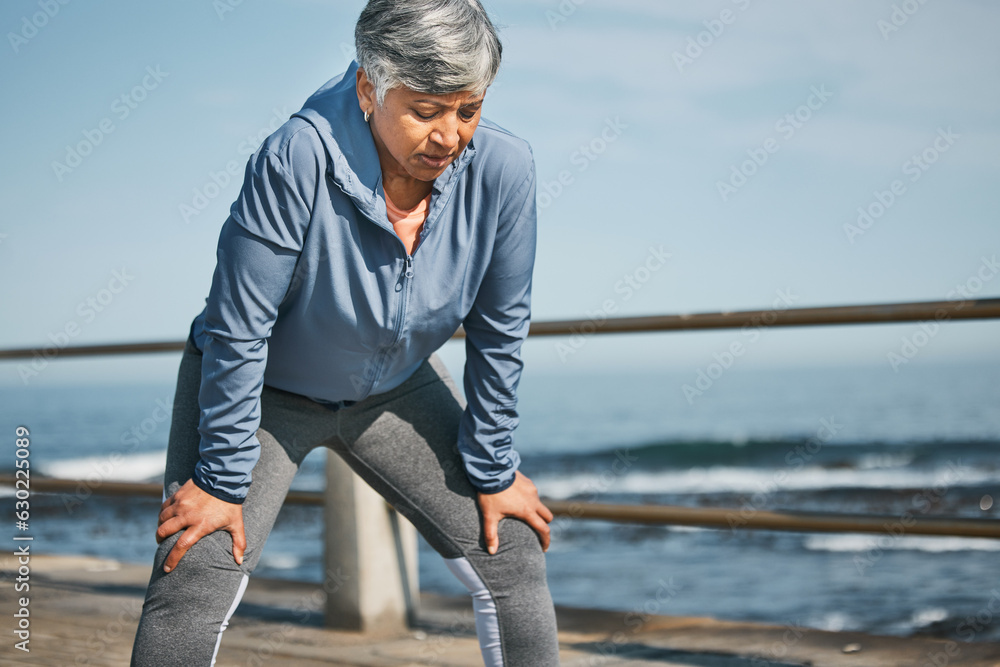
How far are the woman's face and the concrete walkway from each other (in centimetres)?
152

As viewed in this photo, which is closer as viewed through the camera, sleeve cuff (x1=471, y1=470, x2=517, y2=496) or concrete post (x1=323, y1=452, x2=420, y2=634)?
sleeve cuff (x1=471, y1=470, x2=517, y2=496)

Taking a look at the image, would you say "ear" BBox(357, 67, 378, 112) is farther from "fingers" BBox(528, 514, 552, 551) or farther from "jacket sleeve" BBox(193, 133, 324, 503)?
"fingers" BBox(528, 514, 552, 551)

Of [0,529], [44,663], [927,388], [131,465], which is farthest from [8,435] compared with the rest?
[927,388]

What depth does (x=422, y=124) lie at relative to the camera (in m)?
1.20

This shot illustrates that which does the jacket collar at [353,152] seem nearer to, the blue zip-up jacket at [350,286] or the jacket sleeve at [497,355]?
the blue zip-up jacket at [350,286]

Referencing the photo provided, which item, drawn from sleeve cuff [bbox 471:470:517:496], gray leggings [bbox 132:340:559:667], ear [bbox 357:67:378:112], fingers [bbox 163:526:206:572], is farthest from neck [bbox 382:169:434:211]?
fingers [bbox 163:526:206:572]

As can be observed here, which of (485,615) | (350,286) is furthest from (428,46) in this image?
(485,615)

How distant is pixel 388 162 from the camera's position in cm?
130

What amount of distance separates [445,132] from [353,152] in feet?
0.50

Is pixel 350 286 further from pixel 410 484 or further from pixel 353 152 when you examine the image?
pixel 410 484

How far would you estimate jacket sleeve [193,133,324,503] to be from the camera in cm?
120

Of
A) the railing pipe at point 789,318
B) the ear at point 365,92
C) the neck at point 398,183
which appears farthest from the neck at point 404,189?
the railing pipe at point 789,318

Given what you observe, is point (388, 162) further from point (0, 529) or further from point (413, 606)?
point (0, 529)

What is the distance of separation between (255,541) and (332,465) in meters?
1.39
